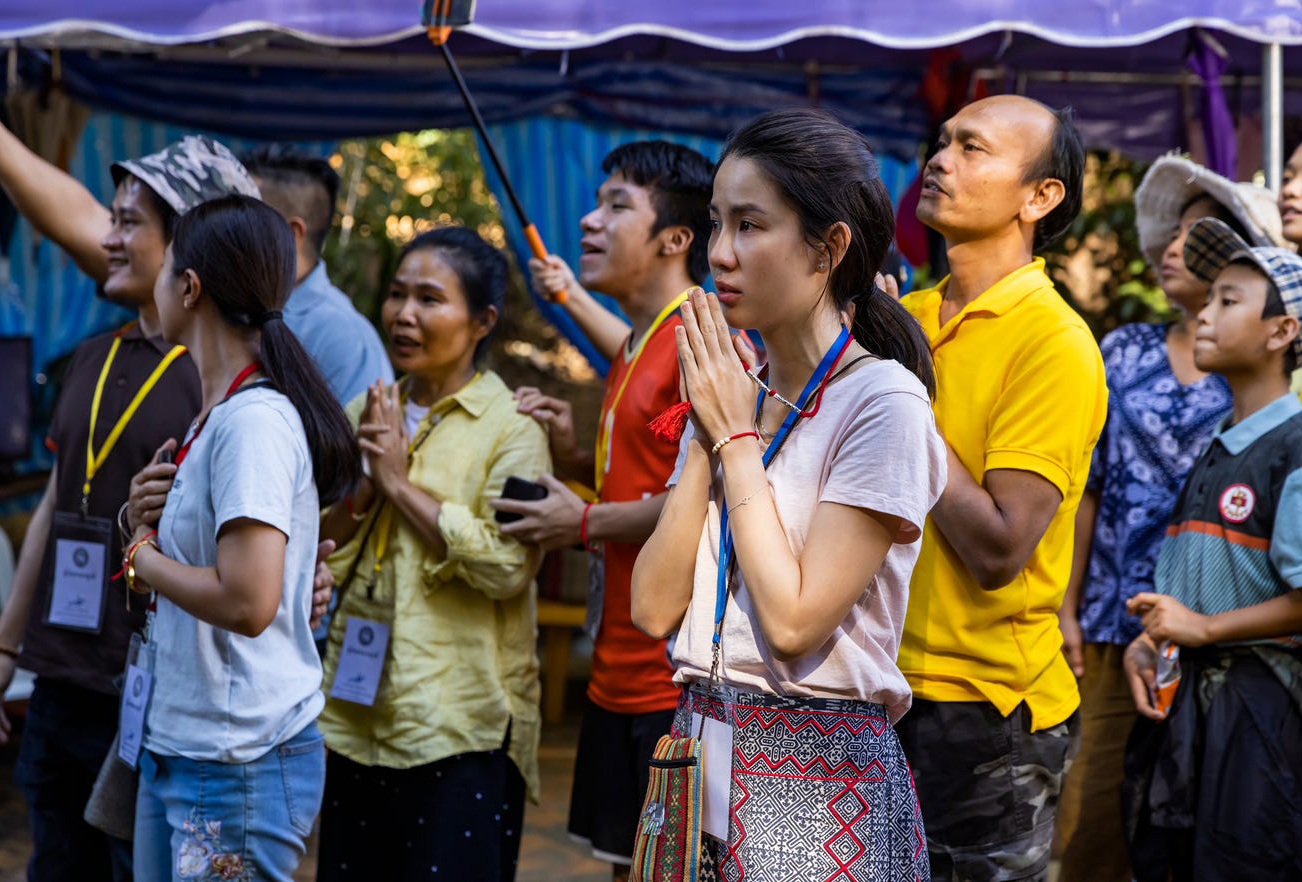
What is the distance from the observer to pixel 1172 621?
2732mm

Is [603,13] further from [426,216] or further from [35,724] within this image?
[426,216]

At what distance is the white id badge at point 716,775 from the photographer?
170 cm

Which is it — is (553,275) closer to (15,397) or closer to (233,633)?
(233,633)

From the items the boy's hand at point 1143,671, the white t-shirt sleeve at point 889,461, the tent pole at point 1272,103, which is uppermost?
the tent pole at point 1272,103

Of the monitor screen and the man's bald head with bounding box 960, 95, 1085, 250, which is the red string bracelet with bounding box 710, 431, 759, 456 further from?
the monitor screen

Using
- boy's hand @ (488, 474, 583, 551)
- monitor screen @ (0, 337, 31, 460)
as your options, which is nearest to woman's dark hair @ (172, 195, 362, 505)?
boy's hand @ (488, 474, 583, 551)

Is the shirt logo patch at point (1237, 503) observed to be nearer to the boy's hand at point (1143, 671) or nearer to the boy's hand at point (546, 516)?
the boy's hand at point (1143, 671)

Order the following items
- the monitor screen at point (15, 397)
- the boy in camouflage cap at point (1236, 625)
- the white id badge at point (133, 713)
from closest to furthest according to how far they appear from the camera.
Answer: the white id badge at point (133, 713) < the boy in camouflage cap at point (1236, 625) < the monitor screen at point (15, 397)

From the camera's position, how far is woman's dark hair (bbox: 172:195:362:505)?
2.37 metres

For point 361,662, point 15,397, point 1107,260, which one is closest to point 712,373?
point 361,662

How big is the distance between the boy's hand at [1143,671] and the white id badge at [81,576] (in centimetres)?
222

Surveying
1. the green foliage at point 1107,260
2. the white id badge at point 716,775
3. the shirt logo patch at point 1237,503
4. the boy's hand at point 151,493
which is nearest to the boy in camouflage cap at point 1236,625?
the shirt logo patch at point 1237,503

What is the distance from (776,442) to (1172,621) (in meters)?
1.35

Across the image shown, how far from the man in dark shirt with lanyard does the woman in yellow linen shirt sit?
0.45 metres
